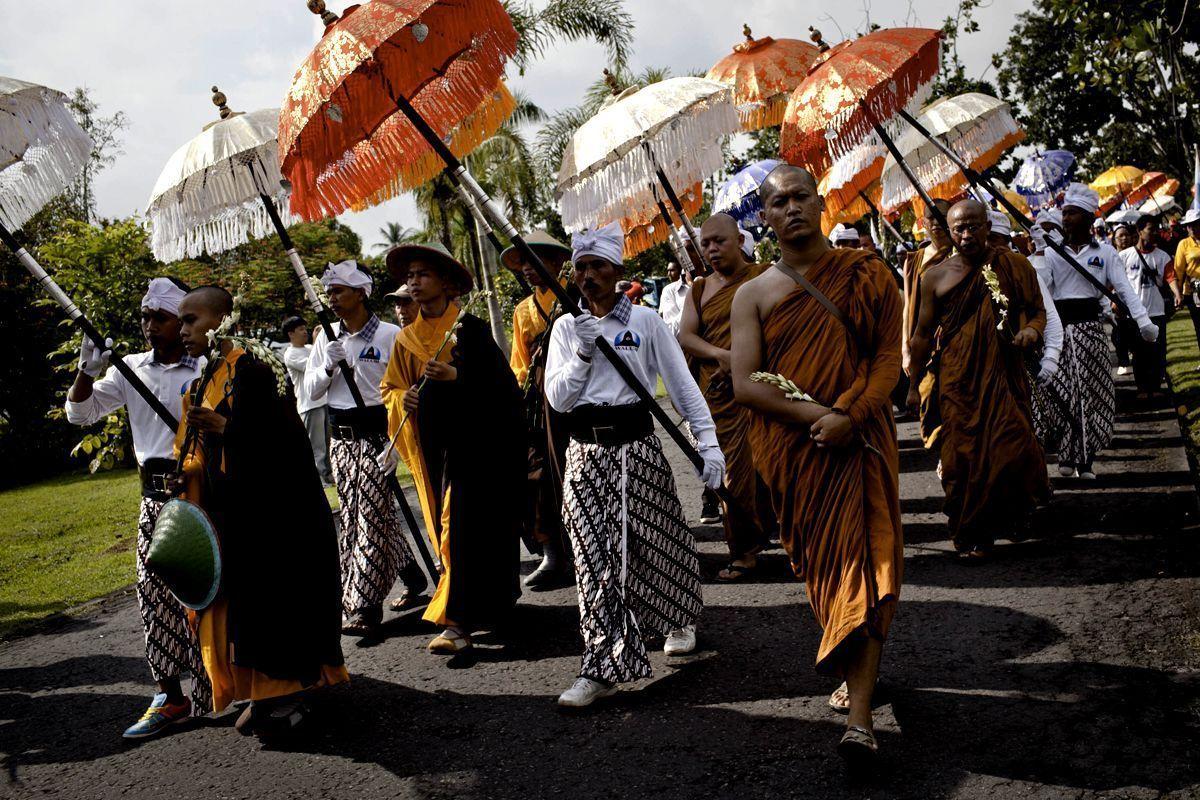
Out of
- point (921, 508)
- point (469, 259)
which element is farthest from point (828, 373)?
point (469, 259)

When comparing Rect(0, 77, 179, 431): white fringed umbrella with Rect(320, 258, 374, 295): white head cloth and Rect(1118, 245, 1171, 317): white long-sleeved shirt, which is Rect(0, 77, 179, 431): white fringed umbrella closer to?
Rect(320, 258, 374, 295): white head cloth

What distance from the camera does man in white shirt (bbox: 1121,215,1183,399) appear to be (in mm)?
11898

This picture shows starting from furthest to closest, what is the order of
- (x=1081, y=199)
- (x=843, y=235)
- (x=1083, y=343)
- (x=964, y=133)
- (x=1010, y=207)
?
(x=843, y=235) < (x=964, y=133) < (x=1081, y=199) < (x=1083, y=343) < (x=1010, y=207)

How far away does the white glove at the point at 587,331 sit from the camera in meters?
4.68

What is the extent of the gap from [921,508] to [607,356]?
168 inches

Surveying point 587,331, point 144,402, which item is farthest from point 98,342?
point 587,331

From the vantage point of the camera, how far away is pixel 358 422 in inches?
265

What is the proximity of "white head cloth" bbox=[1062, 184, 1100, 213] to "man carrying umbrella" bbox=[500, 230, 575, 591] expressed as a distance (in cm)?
514

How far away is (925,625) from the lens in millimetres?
5312

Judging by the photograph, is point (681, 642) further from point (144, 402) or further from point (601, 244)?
point (144, 402)

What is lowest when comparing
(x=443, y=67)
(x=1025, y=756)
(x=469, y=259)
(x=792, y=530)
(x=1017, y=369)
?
(x=1025, y=756)

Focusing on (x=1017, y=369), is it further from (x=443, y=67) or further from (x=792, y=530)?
(x=443, y=67)

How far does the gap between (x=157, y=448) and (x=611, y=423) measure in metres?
2.39

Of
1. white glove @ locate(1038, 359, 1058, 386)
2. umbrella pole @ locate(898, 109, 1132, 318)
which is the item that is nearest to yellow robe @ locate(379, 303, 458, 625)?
white glove @ locate(1038, 359, 1058, 386)
